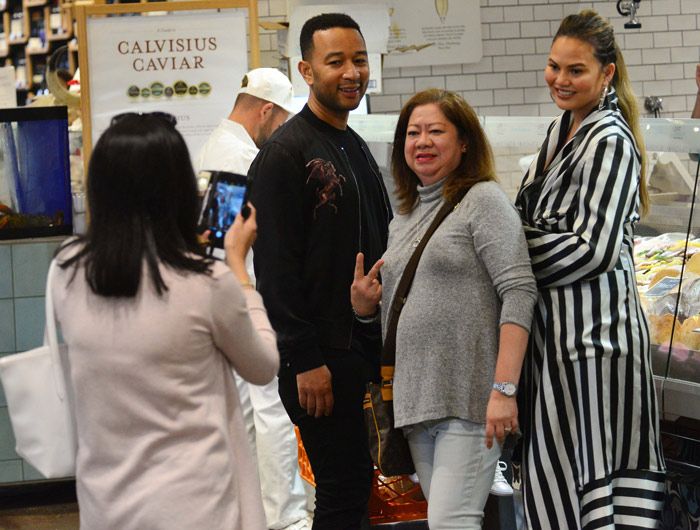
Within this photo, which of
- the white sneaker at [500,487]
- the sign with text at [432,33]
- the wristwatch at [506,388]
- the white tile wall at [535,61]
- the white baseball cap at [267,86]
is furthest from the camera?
the white tile wall at [535,61]

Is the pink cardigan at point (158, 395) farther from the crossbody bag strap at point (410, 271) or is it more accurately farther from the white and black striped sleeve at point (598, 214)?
the white and black striped sleeve at point (598, 214)

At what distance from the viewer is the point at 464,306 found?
2.76 metres

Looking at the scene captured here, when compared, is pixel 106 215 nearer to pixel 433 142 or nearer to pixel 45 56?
pixel 433 142

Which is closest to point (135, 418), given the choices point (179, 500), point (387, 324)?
point (179, 500)

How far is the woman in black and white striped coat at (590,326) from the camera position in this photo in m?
2.76

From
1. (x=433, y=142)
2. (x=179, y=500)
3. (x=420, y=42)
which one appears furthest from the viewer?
(x=420, y=42)

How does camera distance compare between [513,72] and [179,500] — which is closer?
Result: [179,500]

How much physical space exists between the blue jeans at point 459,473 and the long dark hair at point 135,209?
943 millimetres

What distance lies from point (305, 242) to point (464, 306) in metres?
0.58

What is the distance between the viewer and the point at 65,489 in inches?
225

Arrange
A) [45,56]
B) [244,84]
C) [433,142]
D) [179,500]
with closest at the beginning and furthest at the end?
[179,500], [433,142], [244,84], [45,56]

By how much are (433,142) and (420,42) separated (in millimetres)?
6798

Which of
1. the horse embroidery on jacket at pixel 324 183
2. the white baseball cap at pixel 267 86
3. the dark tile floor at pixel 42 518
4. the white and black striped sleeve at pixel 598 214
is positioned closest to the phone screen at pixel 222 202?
the horse embroidery on jacket at pixel 324 183

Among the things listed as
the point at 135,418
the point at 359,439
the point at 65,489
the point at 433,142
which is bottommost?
the point at 65,489
